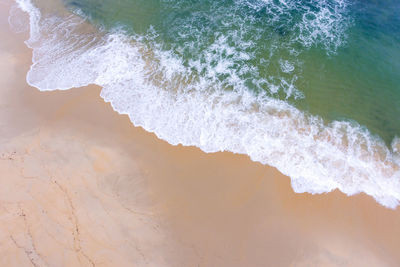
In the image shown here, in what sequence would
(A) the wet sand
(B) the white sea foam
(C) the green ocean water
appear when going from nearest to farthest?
(A) the wet sand, (B) the white sea foam, (C) the green ocean water

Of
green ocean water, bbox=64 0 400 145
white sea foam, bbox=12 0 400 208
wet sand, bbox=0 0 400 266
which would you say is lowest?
wet sand, bbox=0 0 400 266

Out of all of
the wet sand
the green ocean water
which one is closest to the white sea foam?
the wet sand

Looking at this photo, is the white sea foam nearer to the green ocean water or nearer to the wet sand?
the wet sand

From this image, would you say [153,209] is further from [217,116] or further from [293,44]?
[293,44]

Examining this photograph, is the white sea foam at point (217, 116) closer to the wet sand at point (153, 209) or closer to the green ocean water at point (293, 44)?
the wet sand at point (153, 209)

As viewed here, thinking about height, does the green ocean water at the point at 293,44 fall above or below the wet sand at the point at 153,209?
above

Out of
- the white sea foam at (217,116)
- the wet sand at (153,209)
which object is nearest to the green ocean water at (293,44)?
the white sea foam at (217,116)

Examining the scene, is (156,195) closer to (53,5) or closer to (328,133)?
(328,133)
